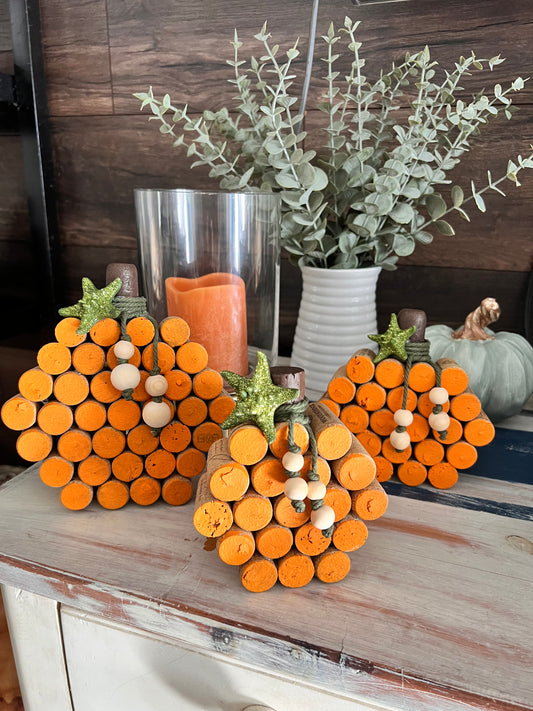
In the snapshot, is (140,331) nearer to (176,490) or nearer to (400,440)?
(176,490)

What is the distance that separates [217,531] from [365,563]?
147 mm

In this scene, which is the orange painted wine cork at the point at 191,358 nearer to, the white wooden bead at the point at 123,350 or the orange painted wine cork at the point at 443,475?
the white wooden bead at the point at 123,350

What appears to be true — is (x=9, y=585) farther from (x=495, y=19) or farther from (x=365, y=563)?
(x=495, y=19)

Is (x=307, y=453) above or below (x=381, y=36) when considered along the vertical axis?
below

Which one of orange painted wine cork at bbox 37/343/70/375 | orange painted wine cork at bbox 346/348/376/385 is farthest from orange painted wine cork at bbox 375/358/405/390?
orange painted wine cork at bbox 37/343/70/375

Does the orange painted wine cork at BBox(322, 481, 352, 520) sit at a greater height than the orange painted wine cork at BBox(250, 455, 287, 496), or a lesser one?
lesser

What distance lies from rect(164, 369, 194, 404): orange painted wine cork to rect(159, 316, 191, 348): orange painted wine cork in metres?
0.03

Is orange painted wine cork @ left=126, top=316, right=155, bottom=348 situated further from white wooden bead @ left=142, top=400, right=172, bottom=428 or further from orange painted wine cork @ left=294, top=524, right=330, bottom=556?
orange painted wine cork @ left=294, top=524, right=330, bottom=556

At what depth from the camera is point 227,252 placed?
663 millimetres

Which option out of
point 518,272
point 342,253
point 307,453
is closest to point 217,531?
point 307,453

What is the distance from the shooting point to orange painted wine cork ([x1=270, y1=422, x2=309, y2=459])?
427mm

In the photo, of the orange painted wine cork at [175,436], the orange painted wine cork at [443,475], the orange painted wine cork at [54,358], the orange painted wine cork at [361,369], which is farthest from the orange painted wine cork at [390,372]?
the orange painted wine cork at [54,358]

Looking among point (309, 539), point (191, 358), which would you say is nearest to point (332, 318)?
point (191, 358)

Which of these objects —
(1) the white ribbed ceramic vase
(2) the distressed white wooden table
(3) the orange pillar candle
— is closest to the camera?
(2) the distressed white wooden table
